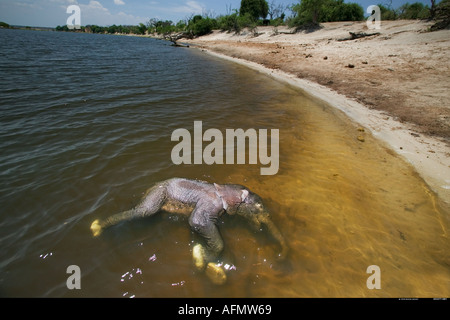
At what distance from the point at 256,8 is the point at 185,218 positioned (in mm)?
64070

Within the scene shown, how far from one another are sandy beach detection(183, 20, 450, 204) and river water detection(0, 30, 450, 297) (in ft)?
2.60

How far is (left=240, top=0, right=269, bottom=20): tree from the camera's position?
53.0 metres

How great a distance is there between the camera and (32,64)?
1439 centimetres

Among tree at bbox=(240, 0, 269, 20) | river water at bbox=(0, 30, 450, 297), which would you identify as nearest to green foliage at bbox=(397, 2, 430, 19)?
river water at bbox=(0, 30, 450, 297)

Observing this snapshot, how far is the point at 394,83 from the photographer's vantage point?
1039 centimetres

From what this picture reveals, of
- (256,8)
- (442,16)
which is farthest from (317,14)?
(256,8)

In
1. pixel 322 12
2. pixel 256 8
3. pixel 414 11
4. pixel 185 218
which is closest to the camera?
pixel 185 218

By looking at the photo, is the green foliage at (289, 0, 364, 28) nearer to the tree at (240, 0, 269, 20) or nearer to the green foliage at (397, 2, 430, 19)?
the green foliage at (397, 2, 430, 19)

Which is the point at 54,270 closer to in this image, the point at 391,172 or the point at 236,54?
the point at 391,172

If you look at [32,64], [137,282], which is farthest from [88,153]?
[32,64]

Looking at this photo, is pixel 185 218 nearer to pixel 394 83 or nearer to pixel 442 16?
pixel 394 83

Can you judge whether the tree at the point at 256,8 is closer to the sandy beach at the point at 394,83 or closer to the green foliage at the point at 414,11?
the green foliage at the point at 414,11

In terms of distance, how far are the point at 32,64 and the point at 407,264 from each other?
21.4 meters

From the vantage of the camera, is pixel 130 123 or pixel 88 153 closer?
pixel 88 153
